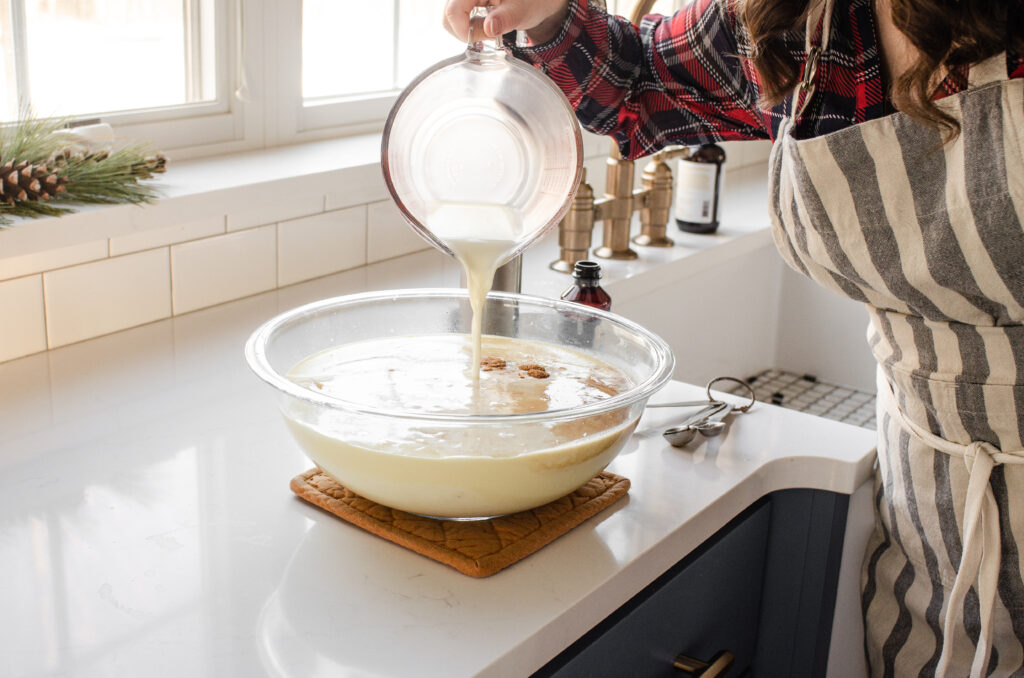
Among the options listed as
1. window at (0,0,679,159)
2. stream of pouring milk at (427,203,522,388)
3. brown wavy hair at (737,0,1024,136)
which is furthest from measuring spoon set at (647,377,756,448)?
window at (0,0,679,159)

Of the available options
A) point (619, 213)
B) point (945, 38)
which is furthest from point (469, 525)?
point (619, 213)

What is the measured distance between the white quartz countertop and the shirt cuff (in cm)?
39

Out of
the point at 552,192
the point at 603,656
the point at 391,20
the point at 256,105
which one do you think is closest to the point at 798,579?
the point at 603,656

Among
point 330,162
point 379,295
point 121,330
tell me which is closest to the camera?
point 379,295

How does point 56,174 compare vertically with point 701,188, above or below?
above

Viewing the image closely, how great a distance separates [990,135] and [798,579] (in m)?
0.49

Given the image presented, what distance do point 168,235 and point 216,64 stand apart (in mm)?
322

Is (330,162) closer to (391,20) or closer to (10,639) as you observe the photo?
(391,20)

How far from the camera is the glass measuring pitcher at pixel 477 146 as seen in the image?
892mm

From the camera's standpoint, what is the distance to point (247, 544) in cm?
83

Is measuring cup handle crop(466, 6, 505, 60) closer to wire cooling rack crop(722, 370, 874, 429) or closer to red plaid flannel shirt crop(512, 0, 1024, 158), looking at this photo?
red plaid flannel shirt crop(512, 0, 1024, 158)

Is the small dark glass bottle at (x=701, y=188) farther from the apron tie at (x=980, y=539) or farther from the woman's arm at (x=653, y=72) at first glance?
the apron tie at (x=980, y=539)

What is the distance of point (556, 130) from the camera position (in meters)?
0.92

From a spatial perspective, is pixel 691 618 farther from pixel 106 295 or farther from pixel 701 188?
pixel 701 188
